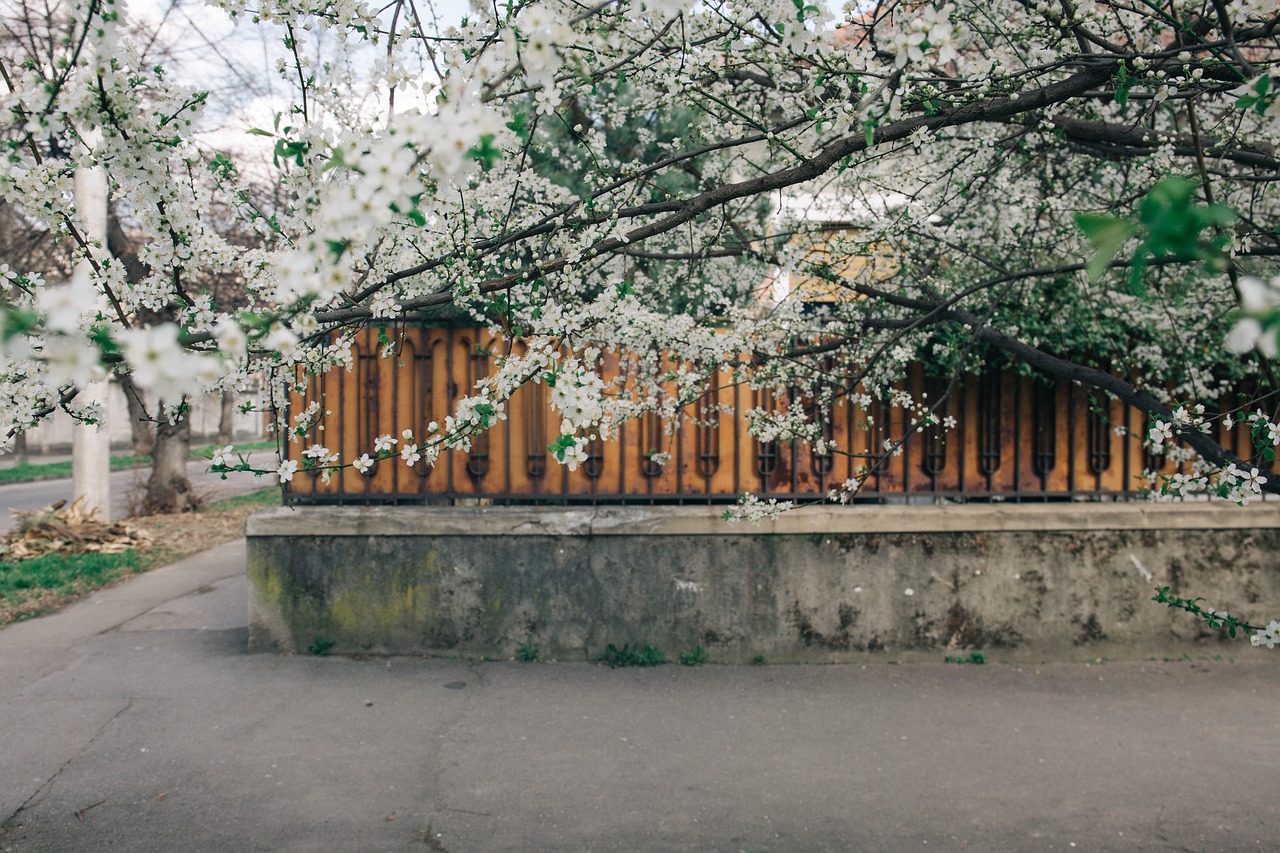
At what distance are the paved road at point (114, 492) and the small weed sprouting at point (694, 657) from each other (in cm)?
875

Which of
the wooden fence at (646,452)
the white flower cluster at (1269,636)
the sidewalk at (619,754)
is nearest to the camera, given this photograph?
the white flower cluster at (1269,636)

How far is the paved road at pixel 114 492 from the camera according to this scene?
13.2m

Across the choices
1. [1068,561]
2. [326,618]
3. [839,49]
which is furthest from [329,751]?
[1068,561]

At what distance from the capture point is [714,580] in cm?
558

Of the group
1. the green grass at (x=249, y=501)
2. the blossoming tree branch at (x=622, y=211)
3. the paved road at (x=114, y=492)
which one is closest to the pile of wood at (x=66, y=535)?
the paved road at (x=114, y=492)

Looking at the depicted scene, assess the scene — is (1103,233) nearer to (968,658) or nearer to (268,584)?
(968,658)

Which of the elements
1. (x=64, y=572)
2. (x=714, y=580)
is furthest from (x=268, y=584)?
(x=64, y=572)

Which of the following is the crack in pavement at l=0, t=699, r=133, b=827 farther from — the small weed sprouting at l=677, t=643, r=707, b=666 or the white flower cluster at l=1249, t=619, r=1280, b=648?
the white flower cluster at l=1249, t=619, r=1280, b=648

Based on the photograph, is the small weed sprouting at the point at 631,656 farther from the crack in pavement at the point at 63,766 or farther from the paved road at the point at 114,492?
the paved road at the point at 114,492

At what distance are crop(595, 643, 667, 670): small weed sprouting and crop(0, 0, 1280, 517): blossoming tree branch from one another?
163 cm

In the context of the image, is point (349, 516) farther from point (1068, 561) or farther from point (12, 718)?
point (1068, 561)

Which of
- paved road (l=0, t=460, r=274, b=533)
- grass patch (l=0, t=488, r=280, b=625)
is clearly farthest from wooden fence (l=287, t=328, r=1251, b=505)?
paved road (l=0, t=460, r=274, b=533)

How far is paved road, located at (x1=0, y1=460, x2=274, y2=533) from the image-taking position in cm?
1324

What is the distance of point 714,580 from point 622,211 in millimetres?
3072
